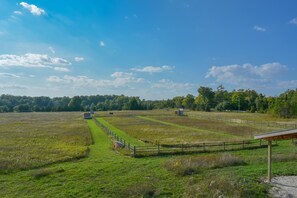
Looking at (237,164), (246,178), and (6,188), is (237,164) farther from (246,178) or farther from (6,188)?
(6,188)

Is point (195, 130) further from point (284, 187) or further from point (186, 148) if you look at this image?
point (284, 187)

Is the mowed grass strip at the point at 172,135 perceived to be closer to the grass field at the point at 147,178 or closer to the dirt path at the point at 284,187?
the grass field at the point at 147,178

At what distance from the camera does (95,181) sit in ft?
50.3

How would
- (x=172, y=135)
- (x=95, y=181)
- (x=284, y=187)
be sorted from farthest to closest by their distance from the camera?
(x=172, y=135) → (x=95, y=181) → (x=284, y=187)

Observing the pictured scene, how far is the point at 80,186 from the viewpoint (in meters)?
14.4

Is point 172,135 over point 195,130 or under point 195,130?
under

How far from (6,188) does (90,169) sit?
5.33 metres

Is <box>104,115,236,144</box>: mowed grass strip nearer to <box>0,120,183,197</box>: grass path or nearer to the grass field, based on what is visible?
the grass field


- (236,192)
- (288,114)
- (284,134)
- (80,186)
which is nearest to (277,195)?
(236,192)

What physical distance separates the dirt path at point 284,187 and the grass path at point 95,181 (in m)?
4.68

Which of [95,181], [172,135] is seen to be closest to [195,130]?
[172,135]

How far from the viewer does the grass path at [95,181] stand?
1349 cm

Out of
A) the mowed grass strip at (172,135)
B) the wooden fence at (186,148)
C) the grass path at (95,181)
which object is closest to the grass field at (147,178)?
the grass path at (95,181)

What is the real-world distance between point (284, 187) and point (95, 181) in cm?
1028
